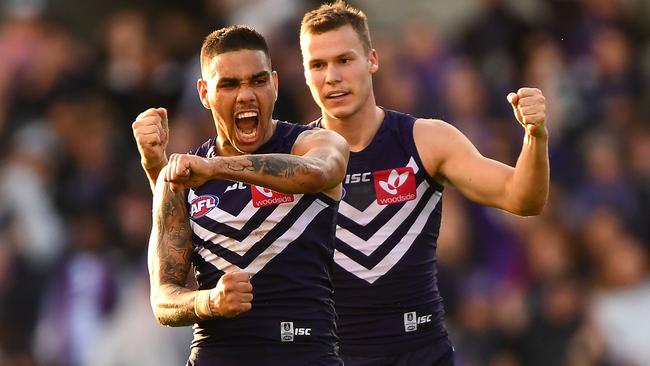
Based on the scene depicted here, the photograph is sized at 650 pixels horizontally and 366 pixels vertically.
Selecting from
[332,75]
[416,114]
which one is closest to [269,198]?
[332,75]

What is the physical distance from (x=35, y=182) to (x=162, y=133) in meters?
7.02

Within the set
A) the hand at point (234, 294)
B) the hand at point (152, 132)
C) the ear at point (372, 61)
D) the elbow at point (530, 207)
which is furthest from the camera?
the ear at point (372, 61)

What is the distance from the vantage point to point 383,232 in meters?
7.23

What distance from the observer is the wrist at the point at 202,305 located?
5.46m

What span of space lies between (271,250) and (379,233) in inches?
56.6

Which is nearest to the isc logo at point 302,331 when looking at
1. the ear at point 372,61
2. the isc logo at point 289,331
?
the isc logo at point 289,331

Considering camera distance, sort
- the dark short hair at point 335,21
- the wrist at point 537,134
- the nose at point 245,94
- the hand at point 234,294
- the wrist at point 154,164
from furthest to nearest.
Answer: the dark short hair at point 335,21 < the wrist at point 154,164 < the wrist at point 537,134 < the nose at point 245,94 < the hand at point 234,294

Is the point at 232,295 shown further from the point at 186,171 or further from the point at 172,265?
the point at 172,265

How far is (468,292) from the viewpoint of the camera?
11.9 m

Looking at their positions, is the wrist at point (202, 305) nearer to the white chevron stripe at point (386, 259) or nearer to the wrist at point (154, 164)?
the wrist at point (154, 164)

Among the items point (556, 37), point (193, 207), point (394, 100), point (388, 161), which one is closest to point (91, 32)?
point (394, 100)

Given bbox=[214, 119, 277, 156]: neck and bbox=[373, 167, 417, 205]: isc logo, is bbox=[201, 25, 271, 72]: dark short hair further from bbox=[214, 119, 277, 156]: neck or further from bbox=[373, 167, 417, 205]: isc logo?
bbox=[373, 167, 417, 205]: isc logo

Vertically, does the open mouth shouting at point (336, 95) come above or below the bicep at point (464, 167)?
above

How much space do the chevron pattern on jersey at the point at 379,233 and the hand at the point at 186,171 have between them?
6.59ft
